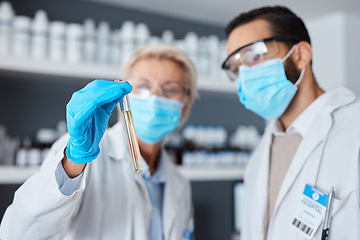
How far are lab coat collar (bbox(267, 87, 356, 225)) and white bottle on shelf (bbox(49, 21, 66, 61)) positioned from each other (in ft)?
4.18

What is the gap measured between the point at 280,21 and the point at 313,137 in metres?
0.45

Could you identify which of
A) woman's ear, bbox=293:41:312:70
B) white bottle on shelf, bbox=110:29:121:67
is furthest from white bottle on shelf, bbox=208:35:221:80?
woman's ear, bbox=293:41:312:70

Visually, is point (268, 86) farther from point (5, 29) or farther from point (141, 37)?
point (5, 29)

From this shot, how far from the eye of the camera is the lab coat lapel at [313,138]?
1.13 meters

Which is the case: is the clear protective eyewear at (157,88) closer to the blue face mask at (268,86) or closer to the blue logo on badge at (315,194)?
the blue face mask at (268,86)

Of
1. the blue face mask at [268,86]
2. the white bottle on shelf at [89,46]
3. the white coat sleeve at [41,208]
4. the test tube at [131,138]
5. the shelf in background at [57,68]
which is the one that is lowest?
the white coat sleeve at [41,208]

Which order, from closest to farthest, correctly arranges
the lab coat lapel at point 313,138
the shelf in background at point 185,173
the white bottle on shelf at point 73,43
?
the lab coat lapel at point 313,138
the shelf in background at point 185,173
the white bottle on shelf at point 73,43

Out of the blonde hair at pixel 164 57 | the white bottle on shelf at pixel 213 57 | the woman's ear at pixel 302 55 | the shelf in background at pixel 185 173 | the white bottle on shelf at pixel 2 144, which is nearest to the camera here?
the woman's ear at pixel 302 55

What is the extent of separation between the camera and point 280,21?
1.25 metres

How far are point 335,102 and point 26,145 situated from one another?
153 cm

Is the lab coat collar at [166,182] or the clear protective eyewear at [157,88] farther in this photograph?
the clear protective eyewear at [157,88]

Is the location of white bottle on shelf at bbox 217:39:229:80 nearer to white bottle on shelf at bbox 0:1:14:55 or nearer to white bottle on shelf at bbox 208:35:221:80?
white bottle on shelf at bbox 208:35:221:80

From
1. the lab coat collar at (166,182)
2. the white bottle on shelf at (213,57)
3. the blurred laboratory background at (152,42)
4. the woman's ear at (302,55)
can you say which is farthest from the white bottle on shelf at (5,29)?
the woman's ear at (302,55)

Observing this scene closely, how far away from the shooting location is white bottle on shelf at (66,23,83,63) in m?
1.78
